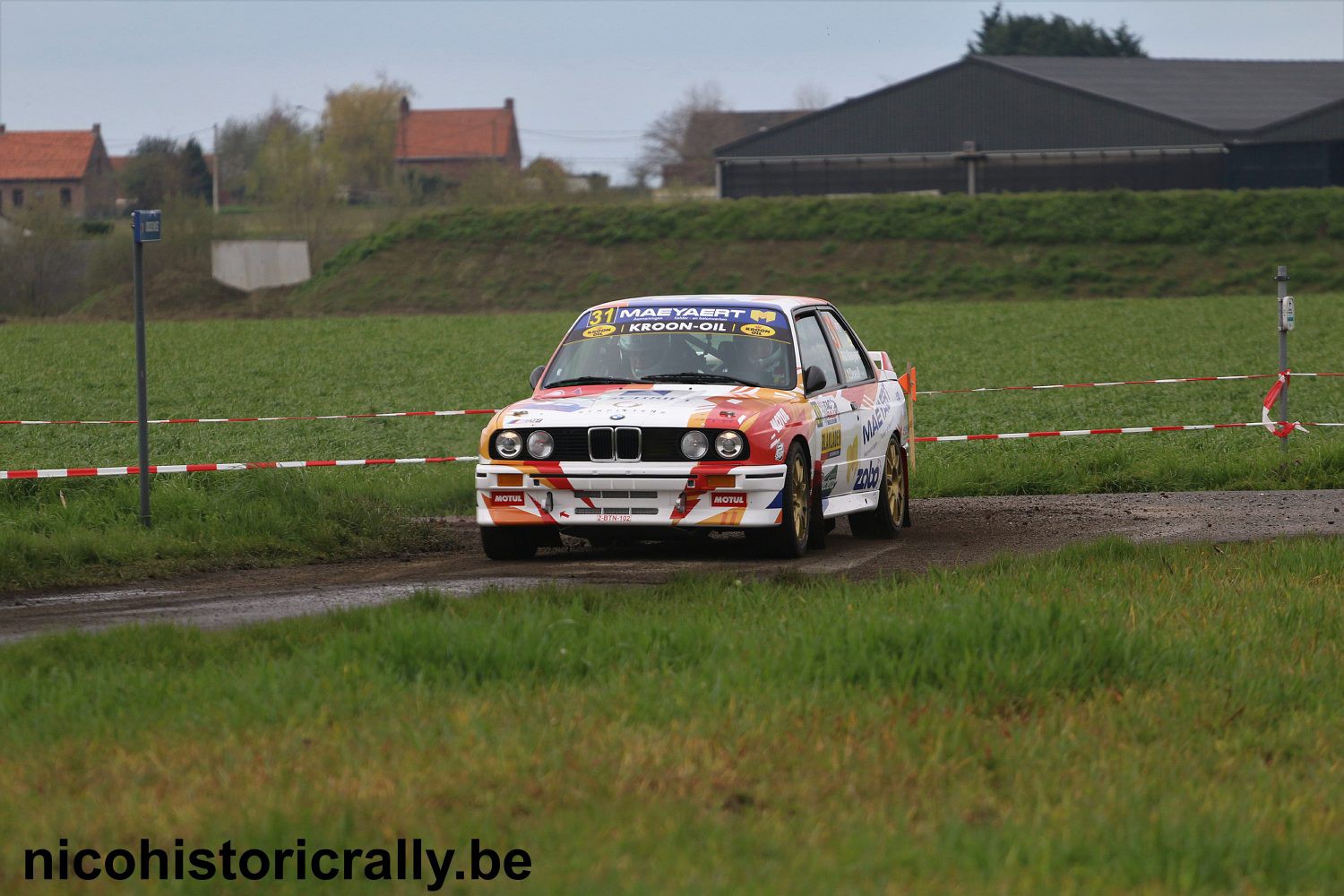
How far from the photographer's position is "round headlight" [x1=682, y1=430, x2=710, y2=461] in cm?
1051

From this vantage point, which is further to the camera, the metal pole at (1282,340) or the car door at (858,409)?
the metal pole at (1282,340)

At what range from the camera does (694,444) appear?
34.5 feet

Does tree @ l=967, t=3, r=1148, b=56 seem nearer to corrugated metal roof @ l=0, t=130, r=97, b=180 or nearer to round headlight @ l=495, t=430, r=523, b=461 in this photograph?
corrugated metal roof @ l=0, t=130, r=97, b=180

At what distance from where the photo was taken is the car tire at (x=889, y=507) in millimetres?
12688

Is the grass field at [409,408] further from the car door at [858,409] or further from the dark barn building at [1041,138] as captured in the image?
the dark barn building at [1041,138]

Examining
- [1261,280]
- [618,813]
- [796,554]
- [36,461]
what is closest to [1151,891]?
[618,813]

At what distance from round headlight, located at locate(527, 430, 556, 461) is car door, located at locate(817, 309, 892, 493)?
7.26 feet

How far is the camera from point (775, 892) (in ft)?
13.9

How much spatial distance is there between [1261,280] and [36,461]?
56.1m

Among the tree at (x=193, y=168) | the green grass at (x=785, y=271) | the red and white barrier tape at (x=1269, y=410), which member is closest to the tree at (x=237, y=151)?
the tree at (x=193, y=168)

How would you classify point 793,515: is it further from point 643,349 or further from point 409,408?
point 409,408

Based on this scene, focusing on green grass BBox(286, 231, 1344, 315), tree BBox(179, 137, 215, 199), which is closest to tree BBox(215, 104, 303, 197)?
tree BBox(179, 137, 215, 199)

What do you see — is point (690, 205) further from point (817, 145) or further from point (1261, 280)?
point (1261, 280)

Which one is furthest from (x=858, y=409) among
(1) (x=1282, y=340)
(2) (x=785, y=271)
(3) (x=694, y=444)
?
(2) (x=785, y=271)
